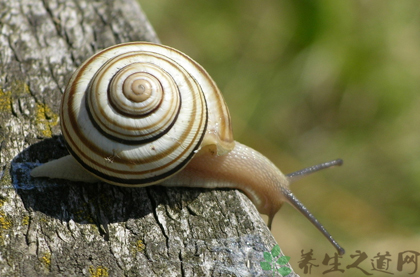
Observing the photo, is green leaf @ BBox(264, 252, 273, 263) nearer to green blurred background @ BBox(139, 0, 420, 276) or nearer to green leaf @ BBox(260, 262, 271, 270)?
green leaf @ BBox(260, 262, 271, 270)

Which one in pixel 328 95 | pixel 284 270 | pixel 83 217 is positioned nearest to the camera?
pixel 284 270

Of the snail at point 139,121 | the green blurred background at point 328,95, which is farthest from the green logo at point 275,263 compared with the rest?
the green blurred background at point 328,95

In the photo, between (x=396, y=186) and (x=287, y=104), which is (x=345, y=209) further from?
(x=287, y=104)

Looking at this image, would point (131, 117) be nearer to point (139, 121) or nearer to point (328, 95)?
point (139, 121)

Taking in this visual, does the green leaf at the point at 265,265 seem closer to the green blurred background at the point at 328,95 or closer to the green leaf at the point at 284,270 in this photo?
the green leaf at the point at 284,270

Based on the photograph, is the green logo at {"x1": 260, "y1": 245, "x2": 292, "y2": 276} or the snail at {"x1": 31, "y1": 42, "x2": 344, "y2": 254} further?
the snail at {"x1": 31, "y1": 42, "x2": 344, "y2": 254}

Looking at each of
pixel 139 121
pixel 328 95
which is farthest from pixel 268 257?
pixel 328 95

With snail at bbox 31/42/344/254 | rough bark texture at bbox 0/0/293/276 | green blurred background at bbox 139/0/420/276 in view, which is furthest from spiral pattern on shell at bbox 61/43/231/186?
green blurred background at bbox 139/0/420/276
